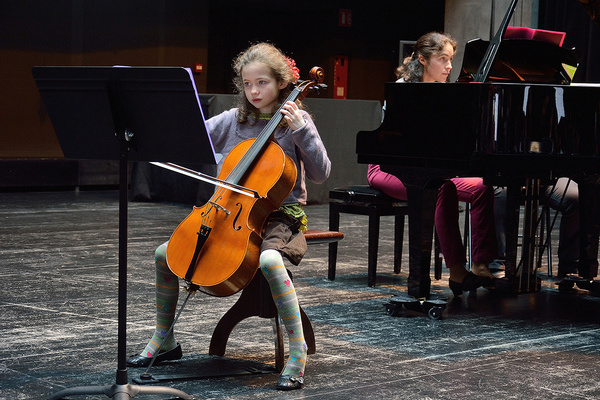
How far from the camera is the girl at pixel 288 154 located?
3074 mm

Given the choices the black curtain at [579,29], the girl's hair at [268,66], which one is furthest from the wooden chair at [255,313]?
the black curtain at [579,29]

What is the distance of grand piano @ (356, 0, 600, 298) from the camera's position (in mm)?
3902

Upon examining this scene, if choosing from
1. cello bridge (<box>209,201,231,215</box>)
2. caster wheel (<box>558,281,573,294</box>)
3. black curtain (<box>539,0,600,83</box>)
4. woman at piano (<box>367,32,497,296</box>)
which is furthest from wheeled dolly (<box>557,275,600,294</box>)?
black curtain (<box>539,0,600,83</box>)

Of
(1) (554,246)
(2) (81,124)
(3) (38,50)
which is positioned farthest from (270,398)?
(3) (38,50)

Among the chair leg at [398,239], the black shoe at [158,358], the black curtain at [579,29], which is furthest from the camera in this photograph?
the black curtain at [579,29]

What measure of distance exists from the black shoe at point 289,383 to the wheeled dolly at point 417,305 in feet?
4.23

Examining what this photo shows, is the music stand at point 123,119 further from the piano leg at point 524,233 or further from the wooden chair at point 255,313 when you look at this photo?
the piano leg at point 524,233

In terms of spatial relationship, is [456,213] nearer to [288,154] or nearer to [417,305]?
[417,305]

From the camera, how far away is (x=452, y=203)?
477cm

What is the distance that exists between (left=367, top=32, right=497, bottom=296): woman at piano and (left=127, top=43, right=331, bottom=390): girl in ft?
5.02

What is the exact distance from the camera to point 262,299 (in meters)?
3.28

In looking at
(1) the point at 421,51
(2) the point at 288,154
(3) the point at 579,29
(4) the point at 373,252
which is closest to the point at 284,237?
(2) the point at 288,154

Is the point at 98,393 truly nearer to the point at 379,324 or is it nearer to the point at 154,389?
the point at 154,389

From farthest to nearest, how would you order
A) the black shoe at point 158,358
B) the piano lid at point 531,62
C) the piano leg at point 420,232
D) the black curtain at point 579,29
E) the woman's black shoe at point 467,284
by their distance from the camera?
1. the black curtain at point 579,29
2. the woman's black shoe at point 467,284
3. the piano lid at point 531,62
4. the piano leg at point 420,232
5. the black shoe at point 158,358
